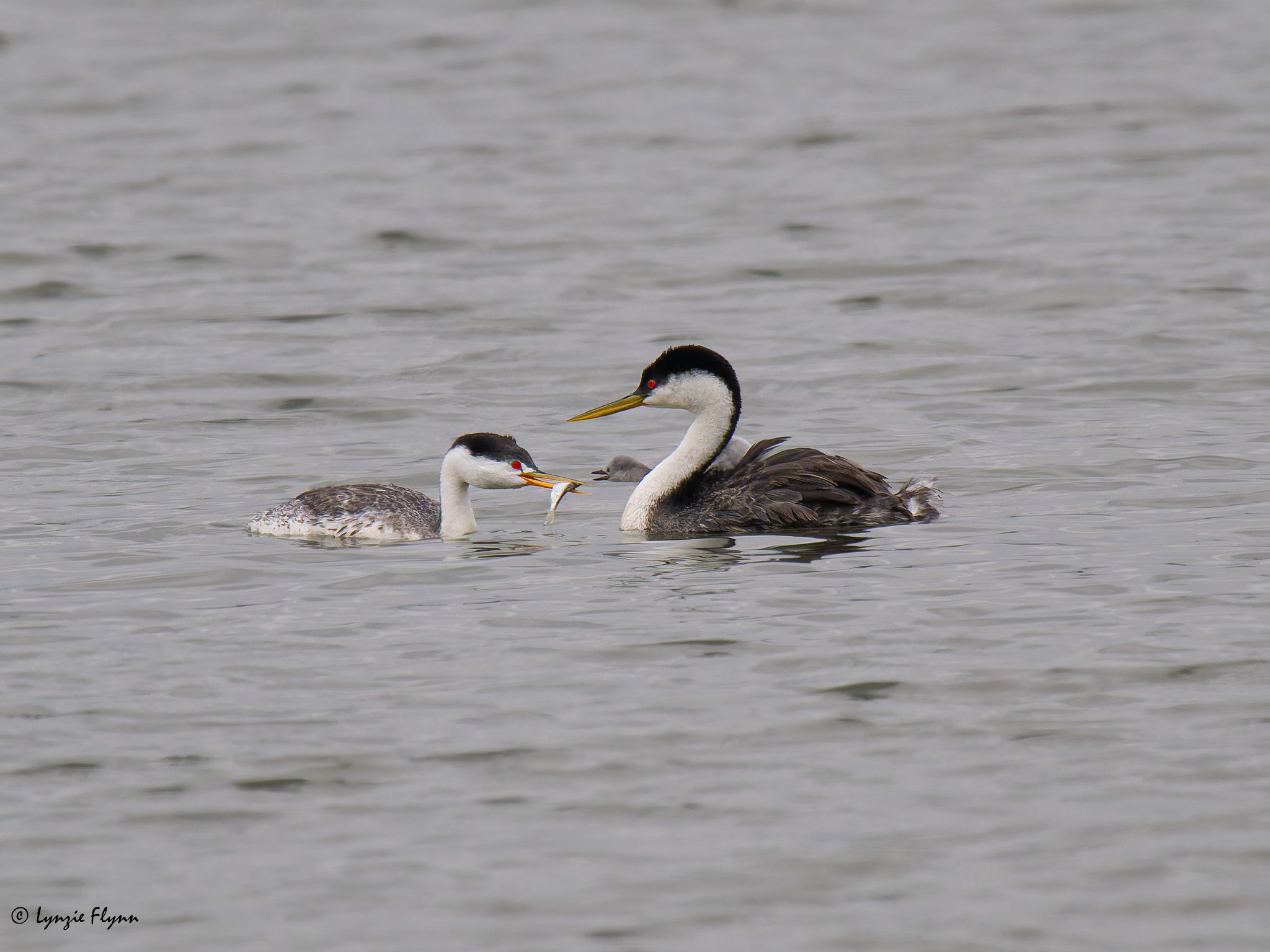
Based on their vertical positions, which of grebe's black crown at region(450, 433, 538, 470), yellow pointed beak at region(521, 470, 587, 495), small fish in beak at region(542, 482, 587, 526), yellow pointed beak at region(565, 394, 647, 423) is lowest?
small fish in beak at region(542, 482, 587, 526)

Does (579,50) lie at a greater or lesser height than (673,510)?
greater

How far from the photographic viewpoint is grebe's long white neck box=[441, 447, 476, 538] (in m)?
11.9

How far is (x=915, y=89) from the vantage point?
29.0 metres

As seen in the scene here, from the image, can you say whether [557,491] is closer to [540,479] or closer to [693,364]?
[540,479]

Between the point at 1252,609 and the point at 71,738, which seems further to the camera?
the point at 1252,609

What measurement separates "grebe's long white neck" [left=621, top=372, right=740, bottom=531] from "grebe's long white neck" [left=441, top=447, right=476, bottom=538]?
2.99 feet

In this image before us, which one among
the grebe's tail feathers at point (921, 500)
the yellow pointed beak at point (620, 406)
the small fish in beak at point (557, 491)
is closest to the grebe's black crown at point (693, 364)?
the yellow pointed beak at point (620, 406)

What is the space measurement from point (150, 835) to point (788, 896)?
2.18m

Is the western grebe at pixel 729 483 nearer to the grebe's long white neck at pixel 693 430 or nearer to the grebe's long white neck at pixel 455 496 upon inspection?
the grebe's long white neck at pixel 693 430

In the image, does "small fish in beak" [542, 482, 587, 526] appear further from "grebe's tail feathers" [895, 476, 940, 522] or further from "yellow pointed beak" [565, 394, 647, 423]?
"grebe's tail feathers" [895, 476, 940, 522]

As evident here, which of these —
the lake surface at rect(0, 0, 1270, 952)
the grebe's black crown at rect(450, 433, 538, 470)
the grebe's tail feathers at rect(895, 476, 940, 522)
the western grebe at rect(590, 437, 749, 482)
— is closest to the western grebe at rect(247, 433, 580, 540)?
the grebe's black crown at rect(450, 433, 538, 470)

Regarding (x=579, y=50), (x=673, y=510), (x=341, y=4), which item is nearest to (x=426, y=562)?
(x=673, y=510)

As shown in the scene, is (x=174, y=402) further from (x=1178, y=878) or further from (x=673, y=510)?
(x=1178, y=878)

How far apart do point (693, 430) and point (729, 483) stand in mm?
550
